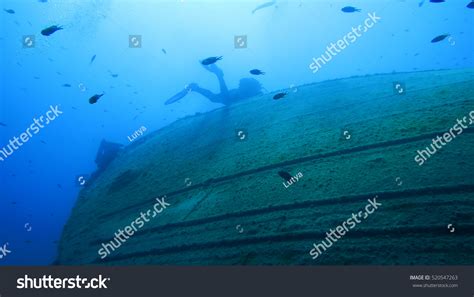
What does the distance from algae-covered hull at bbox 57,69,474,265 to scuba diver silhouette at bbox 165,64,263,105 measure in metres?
3.45

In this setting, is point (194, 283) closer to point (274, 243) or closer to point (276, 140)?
point (274, 243)

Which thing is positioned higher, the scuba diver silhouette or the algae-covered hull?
the scuba diver silhouette

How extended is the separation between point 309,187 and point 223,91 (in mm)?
8851

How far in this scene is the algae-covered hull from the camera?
410 cm

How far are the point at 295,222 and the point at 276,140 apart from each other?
3.15m

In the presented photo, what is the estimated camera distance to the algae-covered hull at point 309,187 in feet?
13.5

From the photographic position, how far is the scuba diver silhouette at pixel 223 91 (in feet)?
43.5

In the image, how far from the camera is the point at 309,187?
5422 mm

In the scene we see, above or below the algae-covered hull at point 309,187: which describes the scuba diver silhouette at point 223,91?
above

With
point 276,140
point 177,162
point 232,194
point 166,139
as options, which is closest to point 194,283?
point 232,194

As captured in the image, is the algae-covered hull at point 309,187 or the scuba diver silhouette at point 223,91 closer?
the algae-covered hull at point 309,187

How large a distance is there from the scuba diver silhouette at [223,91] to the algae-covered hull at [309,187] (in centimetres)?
345

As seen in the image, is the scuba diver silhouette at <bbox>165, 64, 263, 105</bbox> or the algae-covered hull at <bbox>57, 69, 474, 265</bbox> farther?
the scuba diver silhouette at <bbox>165, 64, 263, 105</bbox>

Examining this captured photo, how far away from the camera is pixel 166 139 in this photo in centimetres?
1125
